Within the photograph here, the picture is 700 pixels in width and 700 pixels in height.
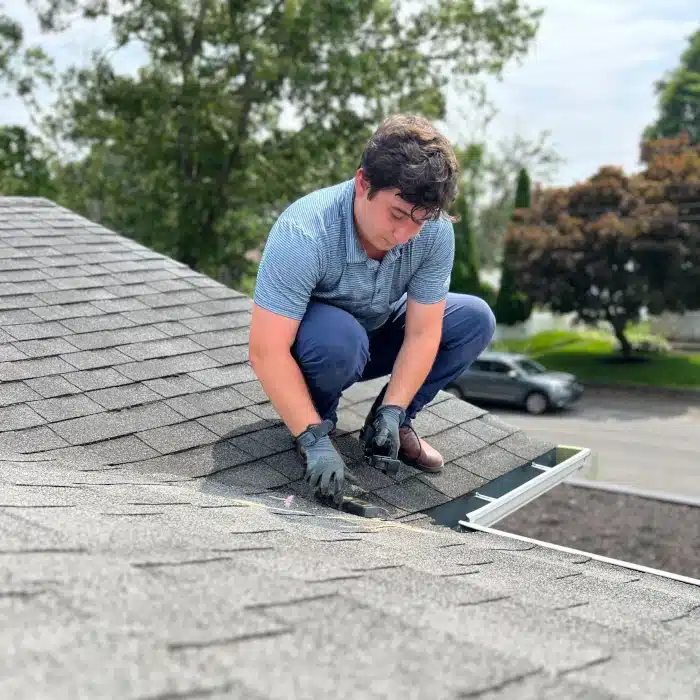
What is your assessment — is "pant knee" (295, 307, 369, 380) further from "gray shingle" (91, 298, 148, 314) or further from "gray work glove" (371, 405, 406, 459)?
"gray shingle" (91, 298, 148, 314)

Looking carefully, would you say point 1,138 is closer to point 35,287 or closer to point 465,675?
point 35,287

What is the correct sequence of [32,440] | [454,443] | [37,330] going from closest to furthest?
[32,440] < [454,443] < [37,330]

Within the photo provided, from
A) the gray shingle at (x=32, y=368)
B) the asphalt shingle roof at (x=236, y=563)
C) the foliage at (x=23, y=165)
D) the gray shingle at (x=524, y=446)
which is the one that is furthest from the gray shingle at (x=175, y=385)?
the foliage at (x=23, y=165)

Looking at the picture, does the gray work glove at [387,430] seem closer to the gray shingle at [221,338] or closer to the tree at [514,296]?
the gray shingle at [221,338]

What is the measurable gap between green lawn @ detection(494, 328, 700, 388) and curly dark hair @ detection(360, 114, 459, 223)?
17.0 m

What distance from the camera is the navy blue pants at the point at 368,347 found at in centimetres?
274

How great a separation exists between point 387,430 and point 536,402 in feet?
43.9

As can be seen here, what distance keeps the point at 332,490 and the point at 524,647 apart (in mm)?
1449

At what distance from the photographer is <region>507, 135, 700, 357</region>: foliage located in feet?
59.3

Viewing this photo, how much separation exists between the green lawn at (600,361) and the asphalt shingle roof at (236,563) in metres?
15.9

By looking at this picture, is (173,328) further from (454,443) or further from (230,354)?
(454,443)

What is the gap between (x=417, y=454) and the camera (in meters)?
3.23

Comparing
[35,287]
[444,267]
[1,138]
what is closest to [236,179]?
[1,138]

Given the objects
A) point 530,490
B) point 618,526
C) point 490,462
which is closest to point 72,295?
point 490,462
